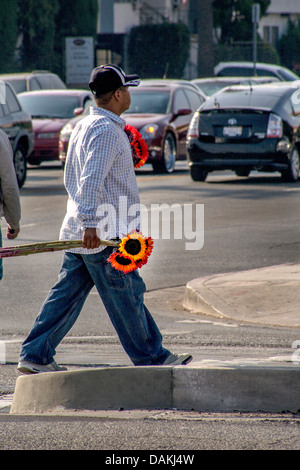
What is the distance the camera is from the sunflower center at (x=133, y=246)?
5.67 metres

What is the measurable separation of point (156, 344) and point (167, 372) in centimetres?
38

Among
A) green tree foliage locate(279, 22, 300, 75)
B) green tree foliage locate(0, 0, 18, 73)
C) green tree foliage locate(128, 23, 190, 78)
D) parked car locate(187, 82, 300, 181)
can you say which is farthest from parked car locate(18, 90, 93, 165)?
green tree foliage locate(279, 22, 300, 75)

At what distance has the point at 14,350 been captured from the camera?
24.8ft

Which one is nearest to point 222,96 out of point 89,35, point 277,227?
point 277,227

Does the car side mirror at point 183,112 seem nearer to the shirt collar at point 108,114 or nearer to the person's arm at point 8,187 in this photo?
the person's arm at point 8,187

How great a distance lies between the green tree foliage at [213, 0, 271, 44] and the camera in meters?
54.8

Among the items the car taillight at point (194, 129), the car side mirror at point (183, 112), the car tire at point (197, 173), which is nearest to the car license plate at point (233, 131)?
the car taillight at point (194, 129)

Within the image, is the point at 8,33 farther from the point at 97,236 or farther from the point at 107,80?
the point at 97,236

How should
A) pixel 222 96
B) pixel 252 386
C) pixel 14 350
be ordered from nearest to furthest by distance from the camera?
pixel 252 386 → pixel 14 350 → pixel 222 96

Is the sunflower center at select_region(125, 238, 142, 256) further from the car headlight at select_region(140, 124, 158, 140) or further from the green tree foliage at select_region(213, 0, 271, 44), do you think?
the green tree foliage at select_region(213, 0, 271, 44)

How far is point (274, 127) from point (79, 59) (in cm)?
2333

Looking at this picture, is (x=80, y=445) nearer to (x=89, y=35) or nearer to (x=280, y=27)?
(x=89, y=35)

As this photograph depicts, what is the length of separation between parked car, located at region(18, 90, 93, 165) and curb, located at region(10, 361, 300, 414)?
1613 centimetres

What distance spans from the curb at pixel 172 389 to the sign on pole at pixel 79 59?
3527 cm
